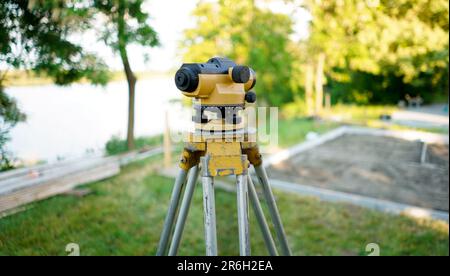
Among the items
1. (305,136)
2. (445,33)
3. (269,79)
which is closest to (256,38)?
(269,79)

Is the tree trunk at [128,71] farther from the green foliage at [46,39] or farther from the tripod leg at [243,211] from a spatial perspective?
the tripod leg at [243,211]

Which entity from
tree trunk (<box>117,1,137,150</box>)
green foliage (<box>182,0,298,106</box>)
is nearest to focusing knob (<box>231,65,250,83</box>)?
tree trunk (<box>117,1,137,150</box>)

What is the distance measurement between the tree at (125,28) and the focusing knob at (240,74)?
972 millimetres

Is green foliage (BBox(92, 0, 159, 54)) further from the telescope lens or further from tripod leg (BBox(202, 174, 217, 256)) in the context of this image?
tripod leg (BBox(202, 174, 217, 256))

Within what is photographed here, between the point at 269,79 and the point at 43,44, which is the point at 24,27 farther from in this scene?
the point at 269,79

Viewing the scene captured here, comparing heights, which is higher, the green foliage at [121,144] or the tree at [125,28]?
the tree at [125,28]

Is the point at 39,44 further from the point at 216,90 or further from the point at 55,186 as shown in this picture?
the point at 216,90

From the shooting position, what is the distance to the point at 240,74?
1.19m

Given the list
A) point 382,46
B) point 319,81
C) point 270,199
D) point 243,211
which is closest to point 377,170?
point 319,81

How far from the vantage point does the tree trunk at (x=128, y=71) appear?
188 centimetres

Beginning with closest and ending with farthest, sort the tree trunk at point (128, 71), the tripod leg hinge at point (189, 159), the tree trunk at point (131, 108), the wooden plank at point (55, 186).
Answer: the tripod leg hinge at point (189, 159), the wooden plank at point (55, 186), the tree trunk at point (128, 71), the tree trunk at point (131, 108)

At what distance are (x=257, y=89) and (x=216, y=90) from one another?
2297 mm

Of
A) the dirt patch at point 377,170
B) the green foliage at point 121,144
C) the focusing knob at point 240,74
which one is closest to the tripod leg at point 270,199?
the focusing knob at point 240,74

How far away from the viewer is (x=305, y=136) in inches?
195
